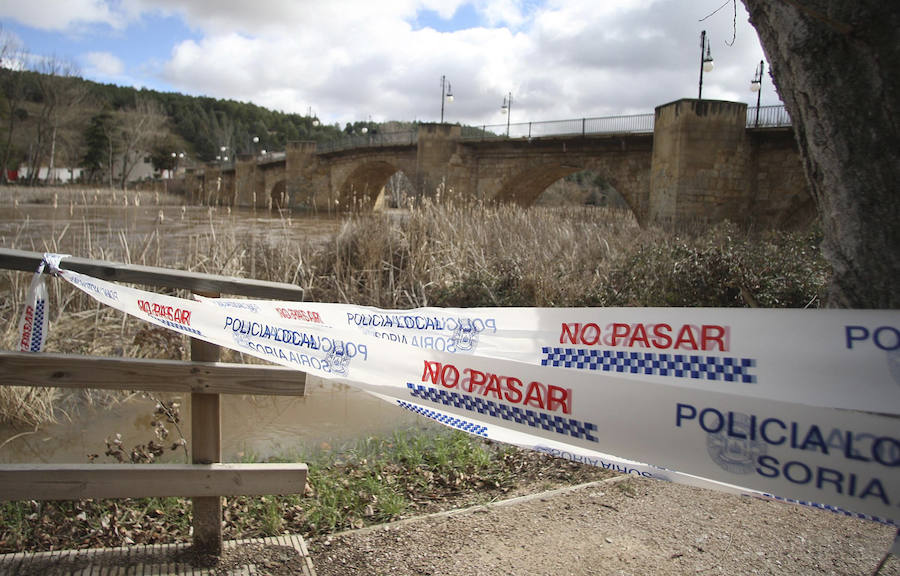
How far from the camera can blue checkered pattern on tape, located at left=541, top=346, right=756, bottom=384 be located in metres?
1.63

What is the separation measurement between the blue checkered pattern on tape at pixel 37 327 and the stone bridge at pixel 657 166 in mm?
7030

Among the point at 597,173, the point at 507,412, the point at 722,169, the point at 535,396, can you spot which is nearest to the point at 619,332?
the point at 535,396

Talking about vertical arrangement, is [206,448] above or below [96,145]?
below

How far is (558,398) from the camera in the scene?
1.88 m

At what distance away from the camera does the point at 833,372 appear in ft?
4.86

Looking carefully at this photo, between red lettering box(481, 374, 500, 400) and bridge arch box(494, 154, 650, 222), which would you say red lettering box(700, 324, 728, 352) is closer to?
red lettering box(481, 374, 500, 400)

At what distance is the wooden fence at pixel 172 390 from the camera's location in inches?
92.7

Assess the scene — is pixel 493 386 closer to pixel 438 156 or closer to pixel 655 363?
pixel 655 363

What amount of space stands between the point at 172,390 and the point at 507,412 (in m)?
1.28

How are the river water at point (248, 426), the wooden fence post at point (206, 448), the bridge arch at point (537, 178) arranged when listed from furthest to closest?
1. the bridge arch at point (537, 178)
2. the river water at point (248, 426)
3. the wooden fence post at point (206, 448)

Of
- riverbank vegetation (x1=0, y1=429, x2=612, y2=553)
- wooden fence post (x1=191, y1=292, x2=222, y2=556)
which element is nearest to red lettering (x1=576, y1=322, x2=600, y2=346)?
wooden fence post (x1=191, y1=292, x2=222, y2=556)

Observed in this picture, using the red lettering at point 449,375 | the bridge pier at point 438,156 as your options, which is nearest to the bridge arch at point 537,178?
the bridge pier at point 438,156

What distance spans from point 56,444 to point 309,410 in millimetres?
2002

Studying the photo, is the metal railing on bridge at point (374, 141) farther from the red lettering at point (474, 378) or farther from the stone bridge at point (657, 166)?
the red lettering at point (474, 378)
